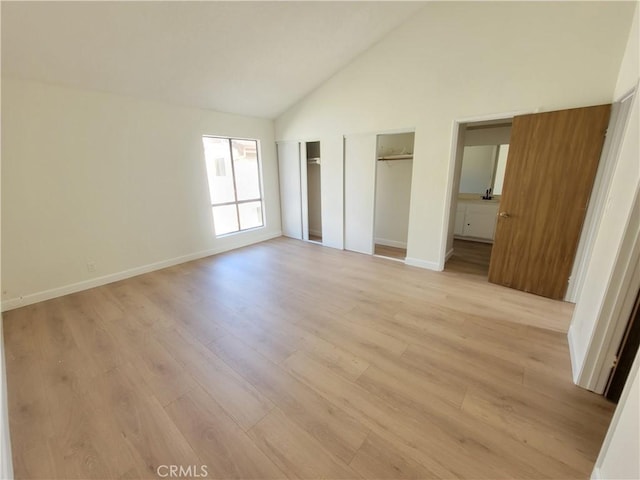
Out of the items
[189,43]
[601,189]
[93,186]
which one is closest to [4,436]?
[93,186]

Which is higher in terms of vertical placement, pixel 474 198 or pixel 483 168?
pixel 483 168

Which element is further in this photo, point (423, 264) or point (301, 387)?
point (423, 264)

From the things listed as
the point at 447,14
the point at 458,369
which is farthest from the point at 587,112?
the point at 458,369

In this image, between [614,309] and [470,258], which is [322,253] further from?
[614,309]

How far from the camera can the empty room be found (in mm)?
1464

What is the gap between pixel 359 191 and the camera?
14.3ft

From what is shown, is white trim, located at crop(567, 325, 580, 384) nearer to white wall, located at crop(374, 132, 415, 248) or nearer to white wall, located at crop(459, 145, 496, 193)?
white wall, located at crop(374, 132, 415, 248)

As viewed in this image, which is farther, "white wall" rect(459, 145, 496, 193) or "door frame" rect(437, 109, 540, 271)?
"white wall" rect(459, 145, 496, 193)

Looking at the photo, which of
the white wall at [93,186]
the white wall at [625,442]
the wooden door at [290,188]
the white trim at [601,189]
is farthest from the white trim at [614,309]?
the white wall at [93,186]

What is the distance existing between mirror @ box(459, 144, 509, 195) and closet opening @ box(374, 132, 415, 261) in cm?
161

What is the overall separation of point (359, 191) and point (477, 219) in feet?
8.44

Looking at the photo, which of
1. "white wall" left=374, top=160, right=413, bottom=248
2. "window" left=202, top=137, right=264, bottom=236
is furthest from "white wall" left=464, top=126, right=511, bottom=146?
"window" left=202, top=137, right=264, bottom=236

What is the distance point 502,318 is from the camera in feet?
8.40

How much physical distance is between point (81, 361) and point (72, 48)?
287 centimetres
